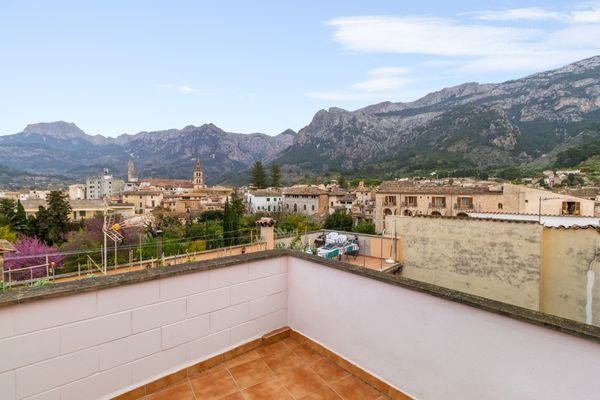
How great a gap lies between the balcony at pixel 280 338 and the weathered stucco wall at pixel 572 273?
5.41 metres

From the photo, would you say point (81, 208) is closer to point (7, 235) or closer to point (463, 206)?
point (7, 235)

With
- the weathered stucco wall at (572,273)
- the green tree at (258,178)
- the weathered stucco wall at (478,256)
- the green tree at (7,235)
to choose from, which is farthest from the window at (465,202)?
the green tree at (258,178)

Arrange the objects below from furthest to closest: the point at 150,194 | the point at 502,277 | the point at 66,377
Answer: the point at 150,194
the point at 502,277
the point at 66,377

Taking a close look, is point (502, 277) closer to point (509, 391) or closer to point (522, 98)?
point (509, 391)

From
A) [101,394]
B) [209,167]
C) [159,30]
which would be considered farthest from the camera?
[209,167]

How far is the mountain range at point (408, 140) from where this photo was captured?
62844 millimetres

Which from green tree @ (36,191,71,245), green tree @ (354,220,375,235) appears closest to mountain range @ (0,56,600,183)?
green tree @ (354,220,375,235)

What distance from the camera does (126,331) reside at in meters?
1.81

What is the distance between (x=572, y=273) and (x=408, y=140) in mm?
84271

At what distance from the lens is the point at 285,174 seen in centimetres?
8425

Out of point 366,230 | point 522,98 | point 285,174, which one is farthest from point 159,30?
point 522,98

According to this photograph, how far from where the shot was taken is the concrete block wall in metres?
1.50

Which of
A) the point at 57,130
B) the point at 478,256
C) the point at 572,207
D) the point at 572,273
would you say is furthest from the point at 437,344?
the point at 57,130

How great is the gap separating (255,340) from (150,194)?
4615 cm
